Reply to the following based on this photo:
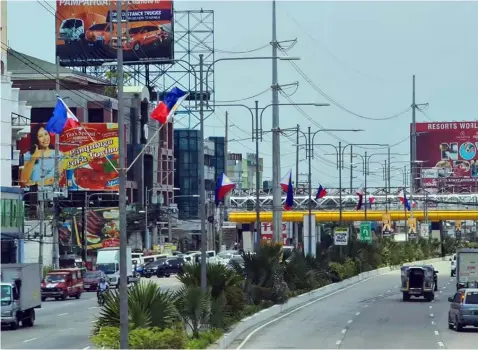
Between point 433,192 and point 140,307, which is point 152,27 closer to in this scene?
point 433,192

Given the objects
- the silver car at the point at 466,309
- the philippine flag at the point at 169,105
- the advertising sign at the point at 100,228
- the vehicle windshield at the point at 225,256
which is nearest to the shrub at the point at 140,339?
the philippine flag at the point at 169,105

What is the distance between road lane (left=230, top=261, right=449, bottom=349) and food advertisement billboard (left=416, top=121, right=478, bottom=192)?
98.9 m

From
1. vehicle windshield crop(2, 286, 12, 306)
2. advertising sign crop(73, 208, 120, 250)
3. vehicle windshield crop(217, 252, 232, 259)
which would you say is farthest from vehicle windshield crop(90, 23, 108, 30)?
vehicle windshield crop(2, 286, 12, 306)

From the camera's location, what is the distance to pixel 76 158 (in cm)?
9144

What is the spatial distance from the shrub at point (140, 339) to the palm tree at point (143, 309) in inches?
18.0

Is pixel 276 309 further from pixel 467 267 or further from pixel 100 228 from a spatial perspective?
pixel 100 228

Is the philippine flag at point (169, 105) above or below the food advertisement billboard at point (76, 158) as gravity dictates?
below

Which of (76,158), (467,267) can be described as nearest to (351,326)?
(467,267)

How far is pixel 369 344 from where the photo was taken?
34625 millimetres

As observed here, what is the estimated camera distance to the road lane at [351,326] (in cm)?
3491

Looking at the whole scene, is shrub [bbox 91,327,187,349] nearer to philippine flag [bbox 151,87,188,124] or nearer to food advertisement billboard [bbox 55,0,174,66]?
philippine flag [bbox 151,87,188,124]

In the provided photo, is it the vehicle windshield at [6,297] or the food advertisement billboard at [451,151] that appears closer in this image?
the vehicle windshield at [6,297]

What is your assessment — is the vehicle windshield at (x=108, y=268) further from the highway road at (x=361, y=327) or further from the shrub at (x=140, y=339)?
the shrub at (x=140, y=339)

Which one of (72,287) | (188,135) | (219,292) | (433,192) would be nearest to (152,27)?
(188,135)
